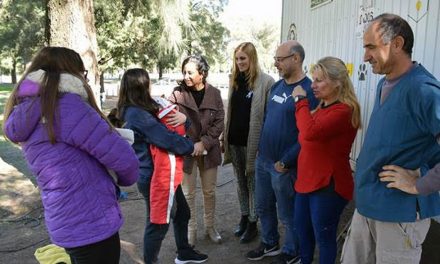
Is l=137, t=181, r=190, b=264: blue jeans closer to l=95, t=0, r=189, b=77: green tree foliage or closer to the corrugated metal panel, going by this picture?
the corrugated metal panel

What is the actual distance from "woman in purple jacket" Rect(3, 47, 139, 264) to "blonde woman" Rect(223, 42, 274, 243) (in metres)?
1.89

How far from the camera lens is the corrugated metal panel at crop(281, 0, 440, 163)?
2633 millimetres

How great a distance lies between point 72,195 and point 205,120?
196 cm

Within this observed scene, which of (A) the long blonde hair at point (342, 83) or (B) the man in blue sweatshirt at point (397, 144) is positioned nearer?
(B) the man in blue sweatshirt at point (397, 144)

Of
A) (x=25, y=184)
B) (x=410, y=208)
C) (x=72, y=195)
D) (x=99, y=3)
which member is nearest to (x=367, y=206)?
(x=410, y=208)

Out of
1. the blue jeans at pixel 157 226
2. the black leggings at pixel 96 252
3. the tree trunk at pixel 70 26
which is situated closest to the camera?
the black leggings at pixel 96 252

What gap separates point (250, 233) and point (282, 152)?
117 centimetres

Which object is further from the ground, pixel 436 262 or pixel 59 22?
pixel 59 22

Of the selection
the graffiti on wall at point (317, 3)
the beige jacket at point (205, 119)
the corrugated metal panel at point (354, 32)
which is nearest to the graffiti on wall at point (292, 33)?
the corrugated metal panel at point (354, 32)

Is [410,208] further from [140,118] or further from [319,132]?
[140,118]

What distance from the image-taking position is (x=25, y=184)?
6105 millimetres

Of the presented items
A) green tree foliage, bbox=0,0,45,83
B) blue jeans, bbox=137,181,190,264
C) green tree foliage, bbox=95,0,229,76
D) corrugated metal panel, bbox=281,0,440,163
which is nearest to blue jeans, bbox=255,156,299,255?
blue jeans, bbox=137,181,190,264

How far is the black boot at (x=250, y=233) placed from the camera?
13.2ft

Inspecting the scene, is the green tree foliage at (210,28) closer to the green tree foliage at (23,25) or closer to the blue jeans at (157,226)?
the green tree foliage at (23,25)
